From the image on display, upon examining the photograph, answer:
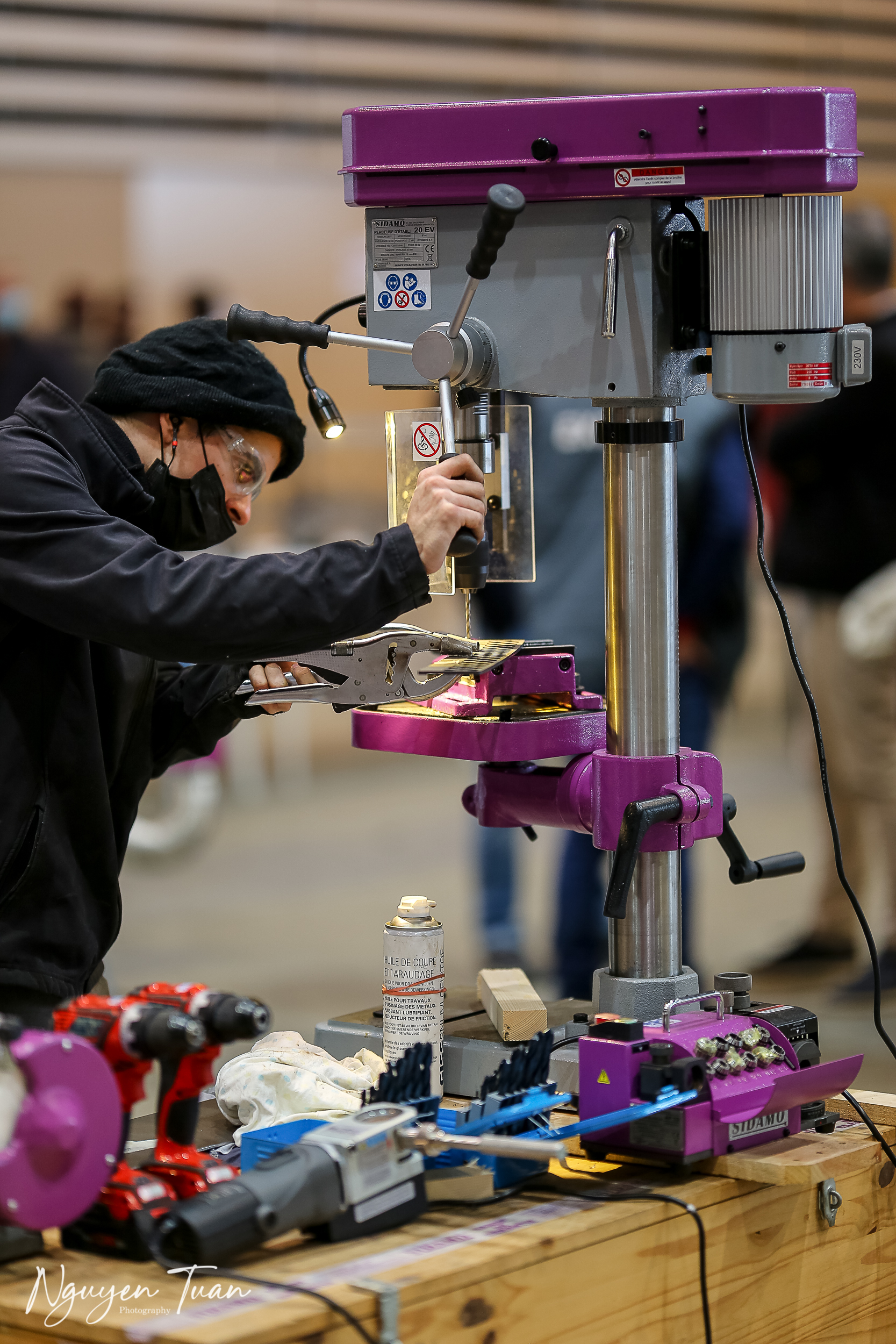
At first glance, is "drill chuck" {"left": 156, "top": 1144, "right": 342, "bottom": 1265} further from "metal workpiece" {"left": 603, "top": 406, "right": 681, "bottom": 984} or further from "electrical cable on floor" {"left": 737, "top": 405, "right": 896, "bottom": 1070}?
"electrical cable on floor" {"left": 737, "top": 405, "right": 896, "bottom": 1070}

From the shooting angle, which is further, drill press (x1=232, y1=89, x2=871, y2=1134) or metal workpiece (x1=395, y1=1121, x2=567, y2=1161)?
drill press (x1=232, y1=89, x2=871, y2=1134)

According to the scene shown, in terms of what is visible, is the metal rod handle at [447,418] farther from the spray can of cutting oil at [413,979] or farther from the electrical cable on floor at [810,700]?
the spray can of cutting oil at [413,979]

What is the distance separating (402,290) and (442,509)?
28cm

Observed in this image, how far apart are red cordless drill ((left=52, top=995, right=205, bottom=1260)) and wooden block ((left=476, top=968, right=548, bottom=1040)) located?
0.53 meters

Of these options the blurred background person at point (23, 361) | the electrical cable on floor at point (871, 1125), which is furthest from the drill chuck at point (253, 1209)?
the blurred background person at point (23, 361)

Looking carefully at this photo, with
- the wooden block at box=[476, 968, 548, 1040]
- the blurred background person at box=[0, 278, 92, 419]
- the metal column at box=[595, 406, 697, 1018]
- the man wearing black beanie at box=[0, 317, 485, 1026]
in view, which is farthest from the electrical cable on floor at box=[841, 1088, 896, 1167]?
the blurred background person at box=[0, 278, 92, 419]

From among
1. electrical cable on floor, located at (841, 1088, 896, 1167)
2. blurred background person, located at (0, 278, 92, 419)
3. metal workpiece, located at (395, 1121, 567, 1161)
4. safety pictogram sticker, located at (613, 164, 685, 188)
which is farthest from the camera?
blurred background person, located at (0, 278, 92, 419)

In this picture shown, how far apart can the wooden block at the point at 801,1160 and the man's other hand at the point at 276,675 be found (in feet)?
2.09

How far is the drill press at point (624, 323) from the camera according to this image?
5.24ft

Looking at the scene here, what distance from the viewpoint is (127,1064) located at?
54.1 inches

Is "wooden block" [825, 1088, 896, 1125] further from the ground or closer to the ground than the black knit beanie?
closer to the ground

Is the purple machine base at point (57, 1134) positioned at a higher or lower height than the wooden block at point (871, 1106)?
higher

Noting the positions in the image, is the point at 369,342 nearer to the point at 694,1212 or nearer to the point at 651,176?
the point at 651,176

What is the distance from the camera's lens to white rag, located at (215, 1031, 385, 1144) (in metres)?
1.68
